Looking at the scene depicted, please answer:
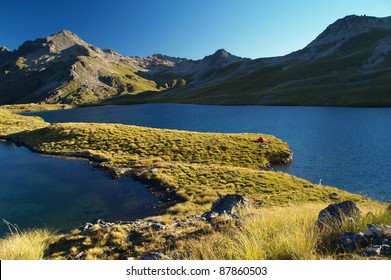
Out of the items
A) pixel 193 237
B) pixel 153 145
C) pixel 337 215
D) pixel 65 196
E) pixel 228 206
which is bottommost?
pixel 65 196

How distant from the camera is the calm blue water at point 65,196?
25562 millimetres

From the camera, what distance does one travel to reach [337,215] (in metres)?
10.3

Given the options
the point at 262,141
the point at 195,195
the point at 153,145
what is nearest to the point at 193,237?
the point at 195,195

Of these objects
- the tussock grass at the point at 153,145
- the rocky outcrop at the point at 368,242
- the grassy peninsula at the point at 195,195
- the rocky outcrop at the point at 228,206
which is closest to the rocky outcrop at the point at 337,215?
the grassy peninsula at the point at 195,195

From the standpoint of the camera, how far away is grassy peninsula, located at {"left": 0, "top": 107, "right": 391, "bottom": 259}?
816cm

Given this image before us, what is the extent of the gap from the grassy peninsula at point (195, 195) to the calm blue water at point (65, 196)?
2.97 meters

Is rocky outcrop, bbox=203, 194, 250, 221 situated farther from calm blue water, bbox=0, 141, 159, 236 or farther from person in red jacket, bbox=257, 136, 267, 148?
person in red jacket, bbox=257, 136, 267, 148

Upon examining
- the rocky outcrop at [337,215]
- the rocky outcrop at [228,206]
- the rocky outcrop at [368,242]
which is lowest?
the rocky outcrop at [228,206]

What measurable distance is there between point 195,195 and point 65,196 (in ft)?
46.4

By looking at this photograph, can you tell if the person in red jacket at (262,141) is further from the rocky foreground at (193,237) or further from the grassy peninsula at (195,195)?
the rocky foreground at (193,237)

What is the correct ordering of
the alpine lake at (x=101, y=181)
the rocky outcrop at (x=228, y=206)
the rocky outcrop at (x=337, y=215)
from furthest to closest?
the alpine lake at (x=101, y=181)
the rocky outcrop at (x=228, y=206)
the rocky outcrop at (x=337, y=215)

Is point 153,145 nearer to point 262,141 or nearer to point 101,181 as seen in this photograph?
point 101,181

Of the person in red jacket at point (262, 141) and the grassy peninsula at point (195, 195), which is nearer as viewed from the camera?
the grassy peninsula at point (195, 195)
